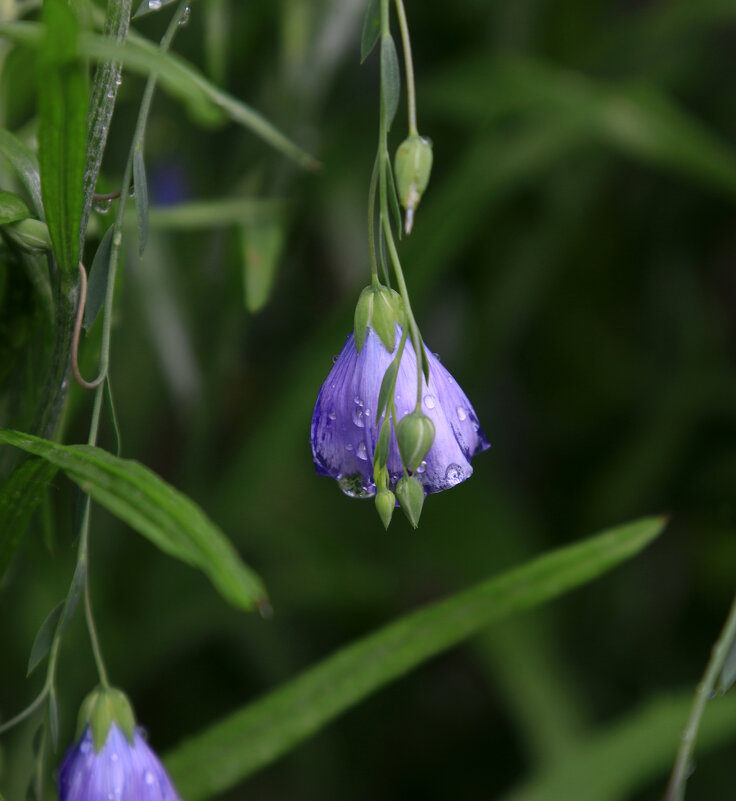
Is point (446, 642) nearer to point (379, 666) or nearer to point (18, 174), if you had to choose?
point (379, 666)

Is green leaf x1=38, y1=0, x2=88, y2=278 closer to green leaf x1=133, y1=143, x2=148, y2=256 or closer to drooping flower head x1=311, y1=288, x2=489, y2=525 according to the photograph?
green leaf x1=133, y1=143, x2=148, y2=256

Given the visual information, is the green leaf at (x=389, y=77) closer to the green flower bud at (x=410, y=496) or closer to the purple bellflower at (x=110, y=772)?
the green flower bud at (x=410, y=496)

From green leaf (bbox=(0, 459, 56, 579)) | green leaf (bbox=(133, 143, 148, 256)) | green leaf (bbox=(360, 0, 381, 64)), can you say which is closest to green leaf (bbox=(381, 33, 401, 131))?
green leaf (bbox=(360, 0, 381, 64))

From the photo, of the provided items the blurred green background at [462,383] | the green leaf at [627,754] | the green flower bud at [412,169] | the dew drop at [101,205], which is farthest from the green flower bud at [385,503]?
the green leaf at [627,754]

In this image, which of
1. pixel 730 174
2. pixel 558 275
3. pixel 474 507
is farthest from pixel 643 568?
pixel 730 174

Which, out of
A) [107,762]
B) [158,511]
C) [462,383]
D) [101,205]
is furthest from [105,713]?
[462,383]

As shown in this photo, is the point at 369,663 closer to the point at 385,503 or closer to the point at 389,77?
the point at 385,503
